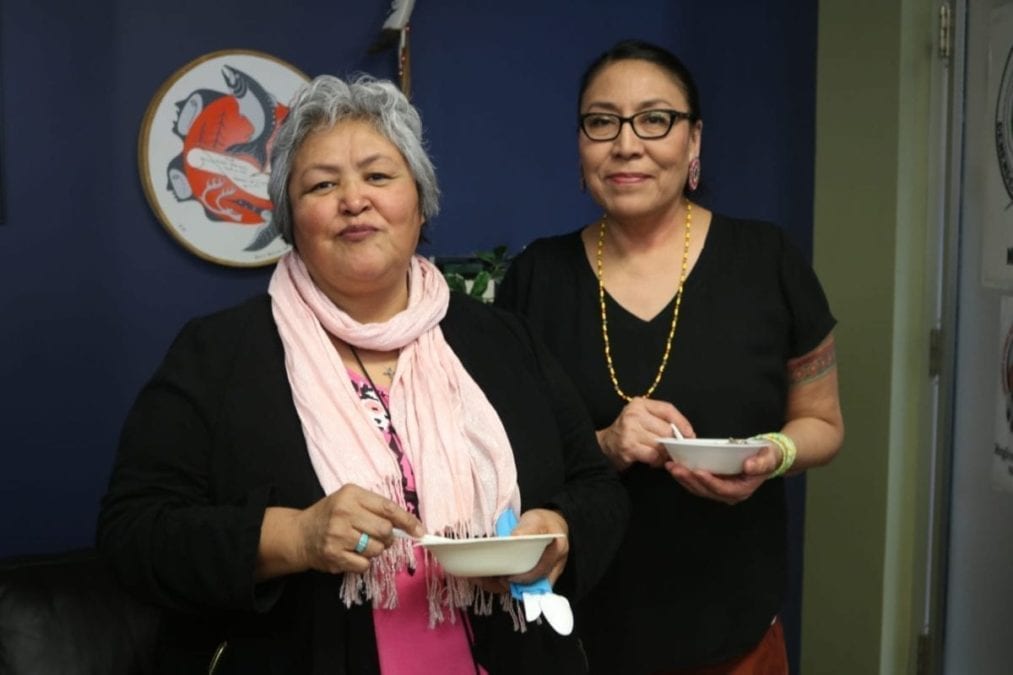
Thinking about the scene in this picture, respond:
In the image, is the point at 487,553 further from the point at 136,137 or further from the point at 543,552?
the point at 136,137

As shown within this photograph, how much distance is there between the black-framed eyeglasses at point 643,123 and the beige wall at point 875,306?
3.66 feet

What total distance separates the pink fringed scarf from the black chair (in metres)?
0.98

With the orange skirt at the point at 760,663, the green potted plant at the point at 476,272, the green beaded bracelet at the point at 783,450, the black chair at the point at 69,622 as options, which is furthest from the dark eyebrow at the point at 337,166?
the green potted plant at the point at 476,272

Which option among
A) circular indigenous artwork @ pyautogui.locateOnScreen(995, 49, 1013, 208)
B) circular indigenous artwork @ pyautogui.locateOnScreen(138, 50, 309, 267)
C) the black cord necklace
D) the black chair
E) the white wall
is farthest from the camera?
circular indigenous artwork @ pyautogui.locateOnScreen(138, 50, 309, 267)

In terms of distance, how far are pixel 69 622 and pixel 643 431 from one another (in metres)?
1.27

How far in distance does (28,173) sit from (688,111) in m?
1.78

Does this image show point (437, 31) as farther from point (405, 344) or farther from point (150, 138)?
point (405, 344)

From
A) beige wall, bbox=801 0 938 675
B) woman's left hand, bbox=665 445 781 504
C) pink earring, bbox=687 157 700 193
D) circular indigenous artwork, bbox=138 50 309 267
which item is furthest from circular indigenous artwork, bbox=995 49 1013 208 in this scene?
circular indigenous artwork, bbox=138 50 309 267

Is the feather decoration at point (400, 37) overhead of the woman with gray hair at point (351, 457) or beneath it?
overhead

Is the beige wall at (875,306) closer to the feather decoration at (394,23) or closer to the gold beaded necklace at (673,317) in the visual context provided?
the gold beaded necklace at (673,317)

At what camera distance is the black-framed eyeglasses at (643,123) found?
1.73 m

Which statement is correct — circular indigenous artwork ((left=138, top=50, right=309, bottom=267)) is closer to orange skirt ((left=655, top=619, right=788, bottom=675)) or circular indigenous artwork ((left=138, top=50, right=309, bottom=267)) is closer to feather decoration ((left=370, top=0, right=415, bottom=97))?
feather decoration ((left=370, top=0, right=415, bottom=97))

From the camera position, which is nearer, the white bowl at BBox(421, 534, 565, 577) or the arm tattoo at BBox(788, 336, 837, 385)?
the white bowl at BBox(421, 534, 565, 577)

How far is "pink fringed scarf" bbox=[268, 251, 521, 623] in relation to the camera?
1350 millimetres
